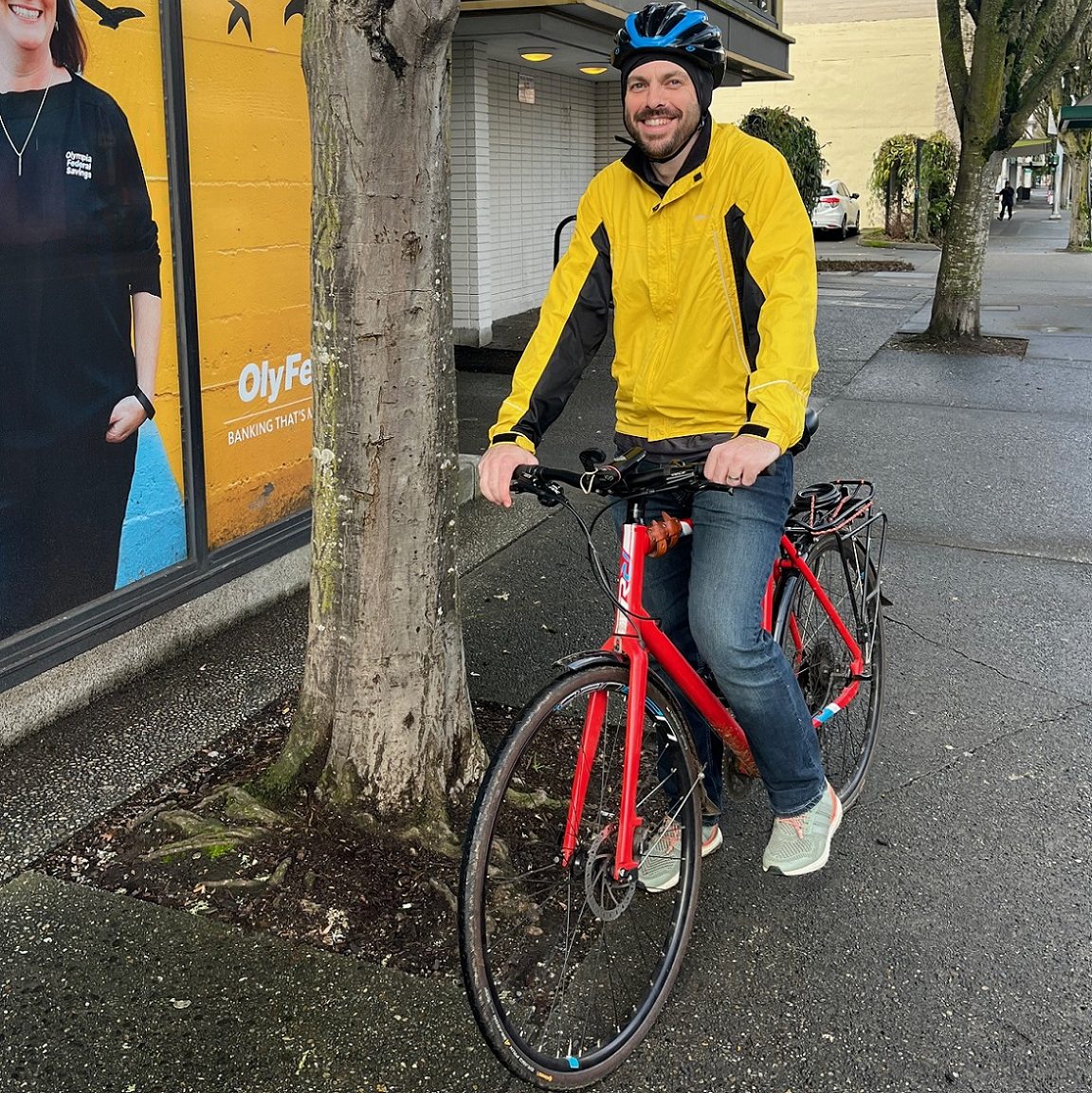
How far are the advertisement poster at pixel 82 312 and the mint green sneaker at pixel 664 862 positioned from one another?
87.7 inches

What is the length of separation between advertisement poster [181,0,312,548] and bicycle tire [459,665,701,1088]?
2.45 meters

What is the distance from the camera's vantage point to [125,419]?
436 cm

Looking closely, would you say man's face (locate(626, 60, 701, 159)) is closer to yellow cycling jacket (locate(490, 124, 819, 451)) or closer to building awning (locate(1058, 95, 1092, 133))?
yellow cycling jacket (locate(490, 124, 819, 451))

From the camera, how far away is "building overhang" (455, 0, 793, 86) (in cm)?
981

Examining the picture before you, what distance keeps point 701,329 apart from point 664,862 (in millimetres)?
1252

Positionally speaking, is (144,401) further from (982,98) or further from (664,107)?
(982,98)

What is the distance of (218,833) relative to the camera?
133 inches

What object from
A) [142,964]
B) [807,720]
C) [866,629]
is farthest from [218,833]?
[866,629]

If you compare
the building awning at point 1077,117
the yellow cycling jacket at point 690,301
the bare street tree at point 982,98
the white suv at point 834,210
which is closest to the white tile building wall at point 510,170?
the bare street tree at point 982,98

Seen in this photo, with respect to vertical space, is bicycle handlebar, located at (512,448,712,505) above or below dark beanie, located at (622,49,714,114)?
below

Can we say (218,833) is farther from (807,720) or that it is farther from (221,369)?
(221,369)

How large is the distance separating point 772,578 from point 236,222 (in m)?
2.75

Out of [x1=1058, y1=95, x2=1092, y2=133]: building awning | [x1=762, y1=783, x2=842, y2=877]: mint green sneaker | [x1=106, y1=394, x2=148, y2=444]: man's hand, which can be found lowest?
[x1=762, y1=783, x2=842, y2=877]: mint green sneaker

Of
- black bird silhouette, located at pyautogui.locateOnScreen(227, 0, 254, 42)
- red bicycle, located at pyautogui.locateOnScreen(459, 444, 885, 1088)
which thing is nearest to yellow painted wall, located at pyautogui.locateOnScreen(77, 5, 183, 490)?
black bird silhouette, located at pyautogui.locateOnScreen(227, 0, 254, 42)
